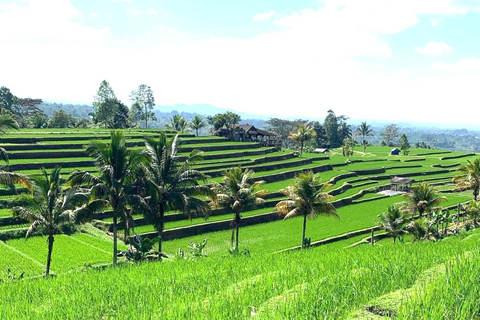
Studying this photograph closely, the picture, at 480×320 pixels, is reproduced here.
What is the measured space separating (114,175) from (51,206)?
316 cm

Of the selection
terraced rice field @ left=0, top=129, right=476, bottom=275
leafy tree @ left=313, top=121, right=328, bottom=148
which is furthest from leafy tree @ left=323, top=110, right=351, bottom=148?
terraced rice field @ left=0, top=129, right=476, bottom=275

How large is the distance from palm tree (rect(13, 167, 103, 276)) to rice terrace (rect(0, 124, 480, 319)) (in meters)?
0.20

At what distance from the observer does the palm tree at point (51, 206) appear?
1645 centimetres

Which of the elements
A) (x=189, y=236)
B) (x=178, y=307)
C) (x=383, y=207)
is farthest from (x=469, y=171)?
(x=178, y=307)

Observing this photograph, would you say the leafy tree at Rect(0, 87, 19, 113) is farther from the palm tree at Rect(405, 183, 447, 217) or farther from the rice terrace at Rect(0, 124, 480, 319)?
the palm tree at Rect(405, 183, 447, 217)

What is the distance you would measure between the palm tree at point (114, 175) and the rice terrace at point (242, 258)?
0.88ft

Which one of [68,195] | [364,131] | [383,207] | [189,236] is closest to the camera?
[68,195]

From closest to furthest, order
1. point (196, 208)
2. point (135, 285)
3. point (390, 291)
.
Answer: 1. point (390, 291)
2. point (135, 285)
3. point (196, 208)

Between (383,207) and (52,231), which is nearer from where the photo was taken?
(52,231)

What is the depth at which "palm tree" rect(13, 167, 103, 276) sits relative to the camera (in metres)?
16.5

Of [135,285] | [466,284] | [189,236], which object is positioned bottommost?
[189,236]

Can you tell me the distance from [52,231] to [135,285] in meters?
10.3

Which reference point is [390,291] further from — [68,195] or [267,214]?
Result: [267,214]

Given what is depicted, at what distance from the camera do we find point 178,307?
20.2 ft
